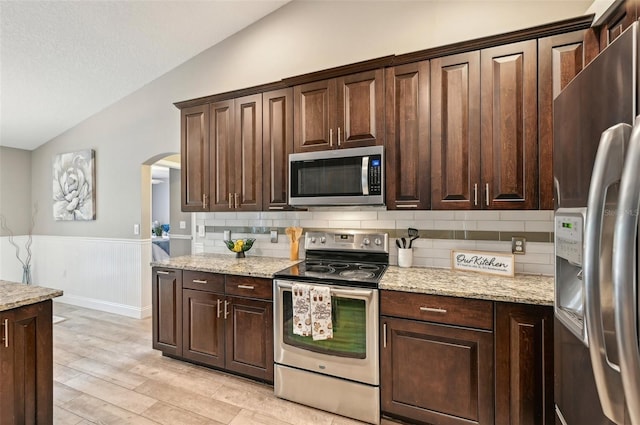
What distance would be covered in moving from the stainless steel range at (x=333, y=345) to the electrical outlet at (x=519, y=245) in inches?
37.6

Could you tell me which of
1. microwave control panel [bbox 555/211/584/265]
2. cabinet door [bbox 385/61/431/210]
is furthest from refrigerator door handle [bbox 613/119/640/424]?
cabinet door [bbox 385/61/431/210]

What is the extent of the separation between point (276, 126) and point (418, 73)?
1.20 metres

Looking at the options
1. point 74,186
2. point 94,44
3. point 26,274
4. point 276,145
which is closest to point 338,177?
point 276,145

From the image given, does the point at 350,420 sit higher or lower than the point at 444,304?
lower

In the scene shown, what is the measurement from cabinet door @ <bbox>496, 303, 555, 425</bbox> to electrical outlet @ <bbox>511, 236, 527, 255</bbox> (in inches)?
26.1

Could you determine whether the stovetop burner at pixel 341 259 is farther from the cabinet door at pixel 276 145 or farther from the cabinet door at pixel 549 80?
the cabinet door at pixel 549 80

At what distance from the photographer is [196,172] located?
296 centimetres

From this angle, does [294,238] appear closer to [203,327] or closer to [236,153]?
[236,153]

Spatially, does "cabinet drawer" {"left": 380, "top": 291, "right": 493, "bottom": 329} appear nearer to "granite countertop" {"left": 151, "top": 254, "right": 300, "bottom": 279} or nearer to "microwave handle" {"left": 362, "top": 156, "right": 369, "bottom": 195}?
"microwave handle" {"left": 362, "top": 156, "right": 369, "bottom": 195}

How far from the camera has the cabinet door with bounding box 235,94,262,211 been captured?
2.69m

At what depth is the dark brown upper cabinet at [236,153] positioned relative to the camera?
2699 millimetres

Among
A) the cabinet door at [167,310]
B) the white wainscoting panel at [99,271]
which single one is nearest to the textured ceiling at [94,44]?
the white wainscoting panel at [99,271]

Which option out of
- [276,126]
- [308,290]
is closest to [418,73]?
[276,126]

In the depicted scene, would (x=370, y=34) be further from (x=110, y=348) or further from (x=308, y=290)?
(x=110, y=348)
